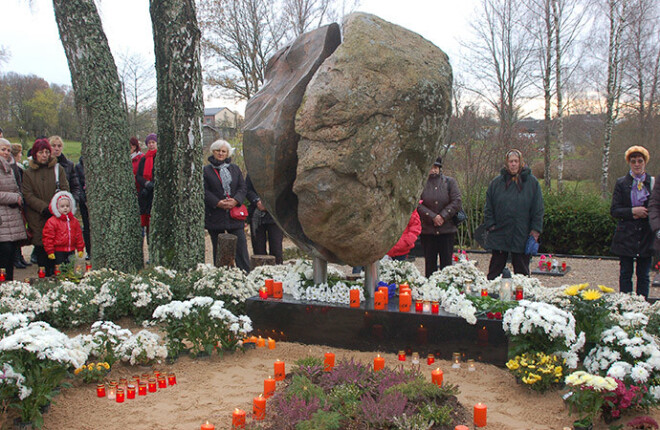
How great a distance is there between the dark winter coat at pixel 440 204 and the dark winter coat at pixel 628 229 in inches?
73.7

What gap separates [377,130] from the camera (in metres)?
4.60

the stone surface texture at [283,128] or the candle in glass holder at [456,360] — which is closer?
the candle in glass holder at [456,360]

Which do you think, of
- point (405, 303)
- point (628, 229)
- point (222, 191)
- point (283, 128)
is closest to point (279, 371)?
point (405, 303)

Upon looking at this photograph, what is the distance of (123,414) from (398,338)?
2362 millimetres

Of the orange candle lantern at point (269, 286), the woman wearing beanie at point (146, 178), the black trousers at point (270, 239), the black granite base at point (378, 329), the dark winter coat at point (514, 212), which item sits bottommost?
the black granite base at point (378, 329)

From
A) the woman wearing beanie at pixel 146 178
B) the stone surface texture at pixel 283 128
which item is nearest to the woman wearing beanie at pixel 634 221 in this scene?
the stone surface texture at pixel 283 128

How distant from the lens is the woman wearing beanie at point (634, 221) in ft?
21.3

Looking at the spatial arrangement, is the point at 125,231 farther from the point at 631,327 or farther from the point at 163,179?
the point at 631,327

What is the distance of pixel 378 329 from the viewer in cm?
509

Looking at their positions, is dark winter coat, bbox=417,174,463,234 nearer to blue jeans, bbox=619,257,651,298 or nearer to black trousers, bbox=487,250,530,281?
black trousers, bbox=487,250,530,281

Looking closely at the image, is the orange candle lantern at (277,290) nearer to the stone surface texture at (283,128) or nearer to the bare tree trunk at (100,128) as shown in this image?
the stone surface texture at (283,128)

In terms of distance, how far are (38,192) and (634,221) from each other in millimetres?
7990

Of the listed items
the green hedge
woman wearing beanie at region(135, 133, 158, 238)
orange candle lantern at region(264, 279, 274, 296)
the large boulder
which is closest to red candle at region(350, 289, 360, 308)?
the large boulder

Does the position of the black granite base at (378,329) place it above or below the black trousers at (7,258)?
below
